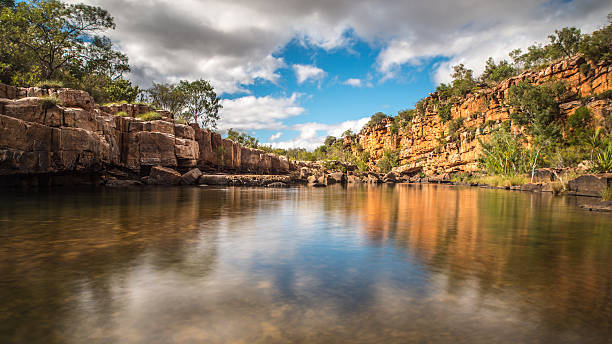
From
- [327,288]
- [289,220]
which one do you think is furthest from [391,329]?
[289,220]

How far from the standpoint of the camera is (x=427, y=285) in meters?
4.06

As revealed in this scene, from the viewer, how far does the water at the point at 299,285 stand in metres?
2.81

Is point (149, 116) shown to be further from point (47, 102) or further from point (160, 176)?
point (47, 102)

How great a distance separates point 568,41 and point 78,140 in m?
70.5

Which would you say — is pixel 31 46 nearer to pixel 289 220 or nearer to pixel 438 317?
pixel 289 220

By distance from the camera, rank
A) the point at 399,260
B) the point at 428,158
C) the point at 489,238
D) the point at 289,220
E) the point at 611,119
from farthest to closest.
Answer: the point at 428,158
the point at 611,119
the point at 289,220
the point at 489,238
the point at 399,260

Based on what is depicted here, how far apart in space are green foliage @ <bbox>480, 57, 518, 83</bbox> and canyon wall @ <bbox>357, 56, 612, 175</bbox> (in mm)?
6604

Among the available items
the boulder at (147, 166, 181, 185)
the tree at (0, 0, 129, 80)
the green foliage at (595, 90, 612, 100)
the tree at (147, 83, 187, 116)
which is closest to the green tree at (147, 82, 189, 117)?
the tree at (147, 83, 187, 116)

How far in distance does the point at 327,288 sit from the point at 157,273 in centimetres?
253

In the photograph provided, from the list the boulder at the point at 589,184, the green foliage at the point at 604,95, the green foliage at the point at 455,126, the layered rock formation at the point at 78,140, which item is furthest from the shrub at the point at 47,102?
the green foliage at the point at 455,126

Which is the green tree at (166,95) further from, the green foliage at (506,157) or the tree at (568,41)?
the tree at (568,41)

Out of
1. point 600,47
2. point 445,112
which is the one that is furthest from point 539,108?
point 445,112

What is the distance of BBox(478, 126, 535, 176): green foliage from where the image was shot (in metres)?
36.0

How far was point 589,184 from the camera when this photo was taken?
20.5m
